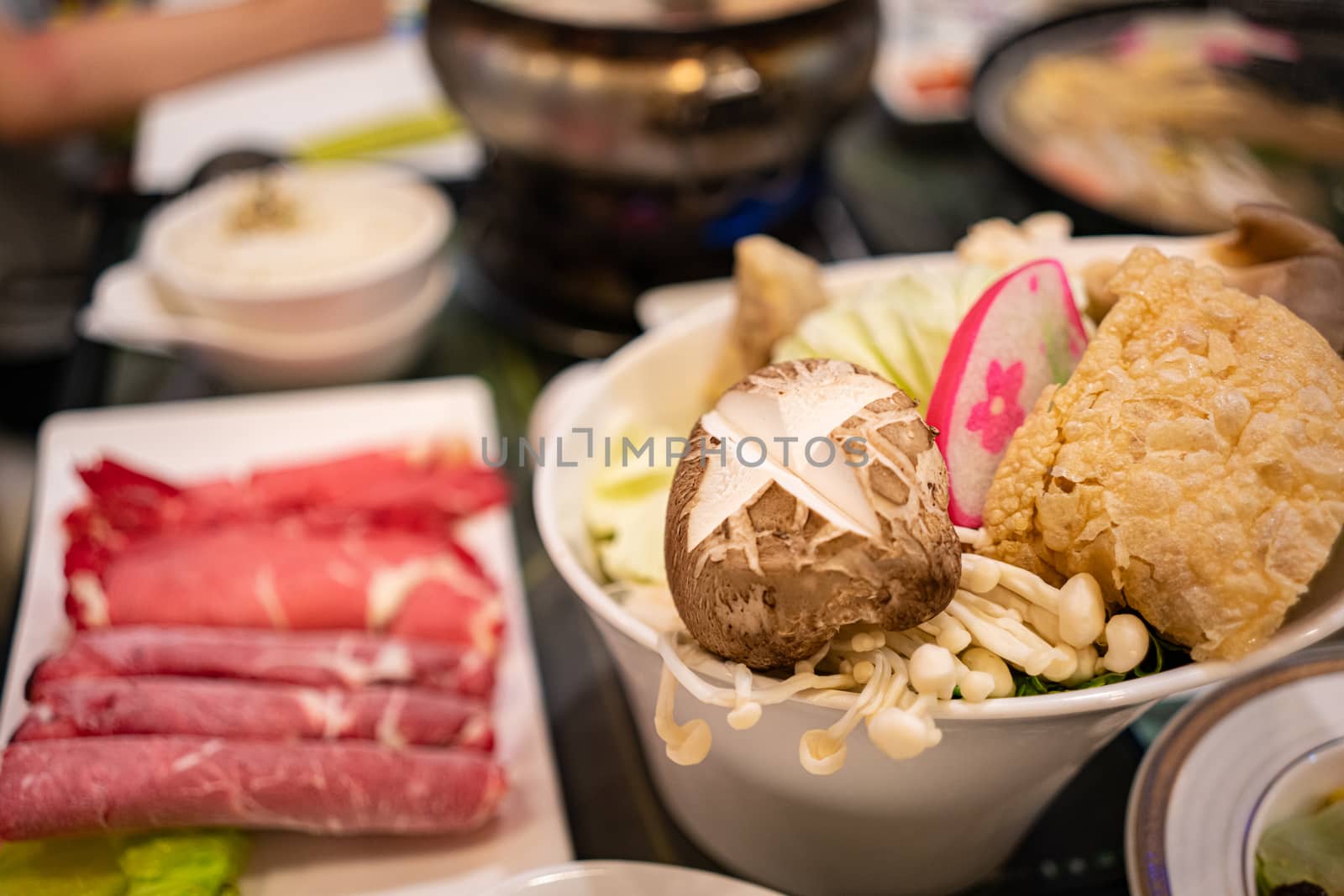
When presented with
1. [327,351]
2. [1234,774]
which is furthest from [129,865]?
[1234,774]

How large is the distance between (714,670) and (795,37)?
0.94 metres

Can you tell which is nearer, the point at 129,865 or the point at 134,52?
the point at 129,865

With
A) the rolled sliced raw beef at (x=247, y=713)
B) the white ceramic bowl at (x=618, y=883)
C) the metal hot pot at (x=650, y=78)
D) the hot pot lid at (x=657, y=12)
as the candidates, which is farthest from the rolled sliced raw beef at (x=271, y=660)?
the hot pot lid at (x=657, y=12)

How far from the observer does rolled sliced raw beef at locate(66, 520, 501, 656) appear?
3.32ft

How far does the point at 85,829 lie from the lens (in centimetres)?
81

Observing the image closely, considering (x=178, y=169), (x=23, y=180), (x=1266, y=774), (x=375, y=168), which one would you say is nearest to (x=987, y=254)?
(x=1266, y=774)

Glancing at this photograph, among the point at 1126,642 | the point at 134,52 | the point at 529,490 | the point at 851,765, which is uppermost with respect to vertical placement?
the point at 1126,642

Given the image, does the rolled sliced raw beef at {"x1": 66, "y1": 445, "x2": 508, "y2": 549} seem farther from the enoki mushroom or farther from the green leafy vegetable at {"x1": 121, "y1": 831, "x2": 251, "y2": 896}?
the enoki mushroom

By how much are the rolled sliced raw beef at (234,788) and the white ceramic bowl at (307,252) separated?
65 centimetres

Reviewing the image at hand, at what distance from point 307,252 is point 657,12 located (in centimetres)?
60

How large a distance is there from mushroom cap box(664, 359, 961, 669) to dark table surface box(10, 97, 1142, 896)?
0.38m

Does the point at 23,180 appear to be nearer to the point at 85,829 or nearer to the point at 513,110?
the point at 513,110

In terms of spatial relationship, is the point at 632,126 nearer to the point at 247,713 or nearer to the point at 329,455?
the point at 329,455

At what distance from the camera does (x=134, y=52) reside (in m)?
2.20
